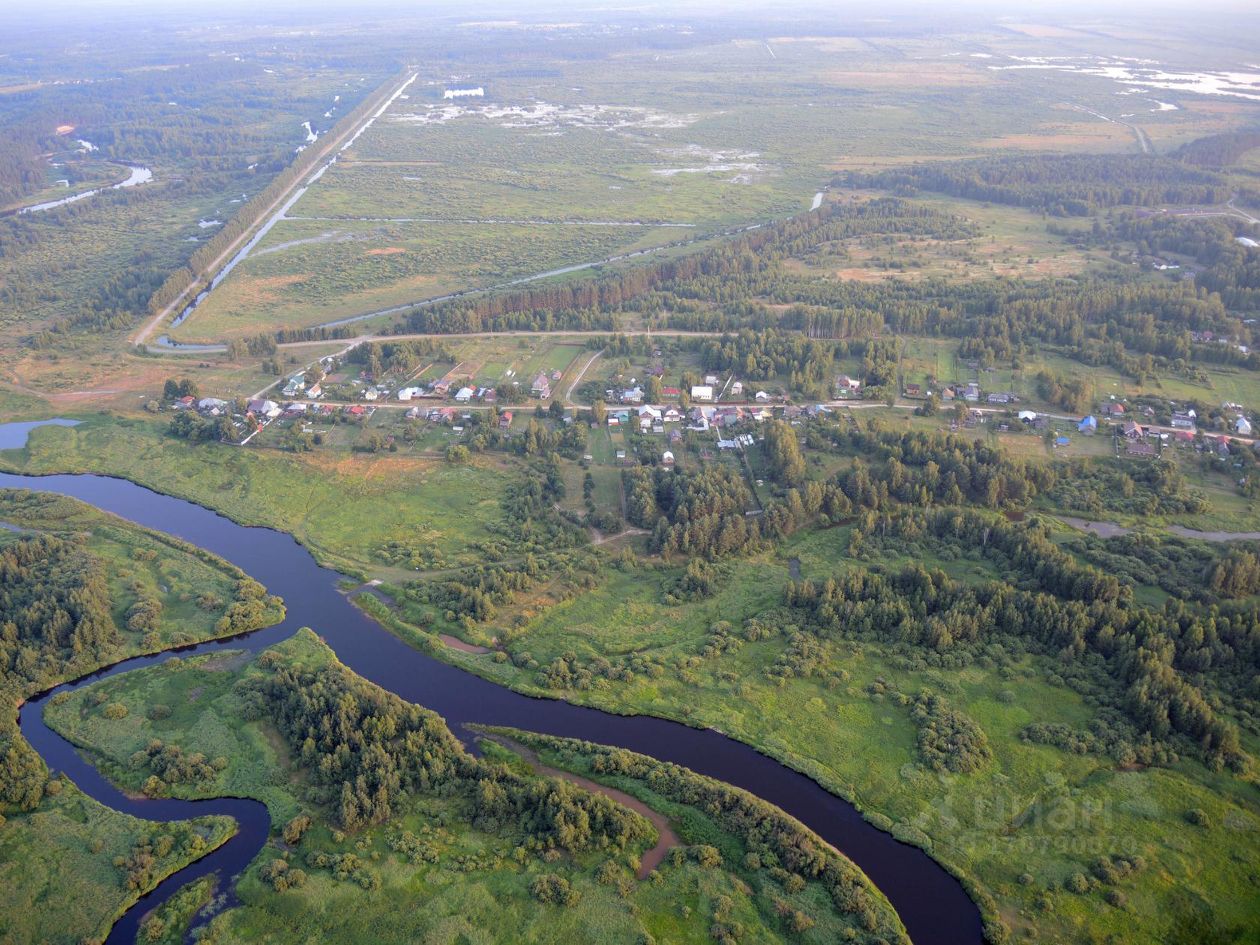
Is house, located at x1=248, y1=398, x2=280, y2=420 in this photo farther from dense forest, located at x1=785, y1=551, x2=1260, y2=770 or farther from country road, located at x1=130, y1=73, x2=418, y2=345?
dense forest, located at x1=785, y1=551, x2=1260, y2=770

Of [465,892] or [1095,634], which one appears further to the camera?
[1095,634]

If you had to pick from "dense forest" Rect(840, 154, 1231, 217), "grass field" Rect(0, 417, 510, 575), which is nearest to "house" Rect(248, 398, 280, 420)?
"grass field" Rect(0, 417, 510, 575)

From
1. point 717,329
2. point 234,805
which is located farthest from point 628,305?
point 234,805

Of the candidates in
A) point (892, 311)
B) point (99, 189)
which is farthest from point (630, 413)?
point (99, 189)

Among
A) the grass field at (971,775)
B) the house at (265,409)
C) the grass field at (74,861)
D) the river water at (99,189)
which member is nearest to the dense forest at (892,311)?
the house at (265,409)

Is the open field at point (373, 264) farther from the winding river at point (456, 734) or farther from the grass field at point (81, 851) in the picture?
the grass field at point (81, 851)

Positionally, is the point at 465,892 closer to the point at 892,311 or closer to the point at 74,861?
the point at 74,861
